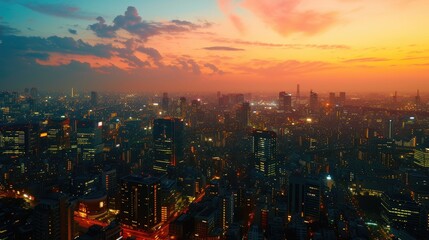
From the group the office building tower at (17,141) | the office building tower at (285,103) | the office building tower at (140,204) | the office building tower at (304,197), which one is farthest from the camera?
the office building tower at (285,103)

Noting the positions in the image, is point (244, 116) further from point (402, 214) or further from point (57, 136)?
point (402, 214)

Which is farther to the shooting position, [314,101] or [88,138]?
[314,101]

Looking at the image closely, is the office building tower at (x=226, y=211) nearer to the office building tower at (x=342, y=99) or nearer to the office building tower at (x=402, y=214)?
the office building tower at (x=402, y=214)

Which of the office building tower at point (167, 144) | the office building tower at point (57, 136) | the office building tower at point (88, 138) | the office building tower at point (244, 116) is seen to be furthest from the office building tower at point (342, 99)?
the office building tower at point (57, 136)

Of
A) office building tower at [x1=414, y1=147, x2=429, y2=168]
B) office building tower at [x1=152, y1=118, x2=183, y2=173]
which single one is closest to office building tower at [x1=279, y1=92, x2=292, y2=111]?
office building tower at [x1=414, y1=147, x2=429, y2=168]

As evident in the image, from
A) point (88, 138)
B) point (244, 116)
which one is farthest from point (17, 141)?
point (244, 116)

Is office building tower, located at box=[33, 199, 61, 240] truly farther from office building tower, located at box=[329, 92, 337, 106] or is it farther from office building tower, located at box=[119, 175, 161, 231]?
office building tower, located at box=[329, 92, 337, 106]
